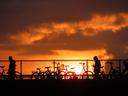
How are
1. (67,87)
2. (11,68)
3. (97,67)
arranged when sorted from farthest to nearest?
(97,67) < (11,68) < (67,87)

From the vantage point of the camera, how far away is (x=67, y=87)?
38.4 metres

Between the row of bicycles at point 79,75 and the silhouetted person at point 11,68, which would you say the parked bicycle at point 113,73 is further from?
the silhouetted person at point 11,68

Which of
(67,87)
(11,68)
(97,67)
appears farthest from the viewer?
(97,67)

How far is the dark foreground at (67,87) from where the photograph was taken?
125 ft

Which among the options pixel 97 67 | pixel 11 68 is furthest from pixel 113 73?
pixel 11 68

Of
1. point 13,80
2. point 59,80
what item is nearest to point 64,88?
point 59,80

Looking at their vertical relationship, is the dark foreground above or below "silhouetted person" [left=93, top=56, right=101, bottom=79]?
below

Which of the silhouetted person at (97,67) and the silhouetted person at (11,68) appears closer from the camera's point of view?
the silhouetted person at (11,68)

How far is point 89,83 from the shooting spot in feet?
125

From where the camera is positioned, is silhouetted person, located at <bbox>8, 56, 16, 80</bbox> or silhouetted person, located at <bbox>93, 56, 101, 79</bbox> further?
silhouetted person, located at <bbox>93, 56, 101, 79</bbox>

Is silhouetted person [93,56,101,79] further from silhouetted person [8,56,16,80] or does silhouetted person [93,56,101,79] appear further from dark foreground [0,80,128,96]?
silhouetted person [8,56,16,80]

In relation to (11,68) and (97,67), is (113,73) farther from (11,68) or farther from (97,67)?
(11,68)

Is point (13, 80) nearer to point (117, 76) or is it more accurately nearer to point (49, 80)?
point (49, 80)

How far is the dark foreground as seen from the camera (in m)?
38.2
